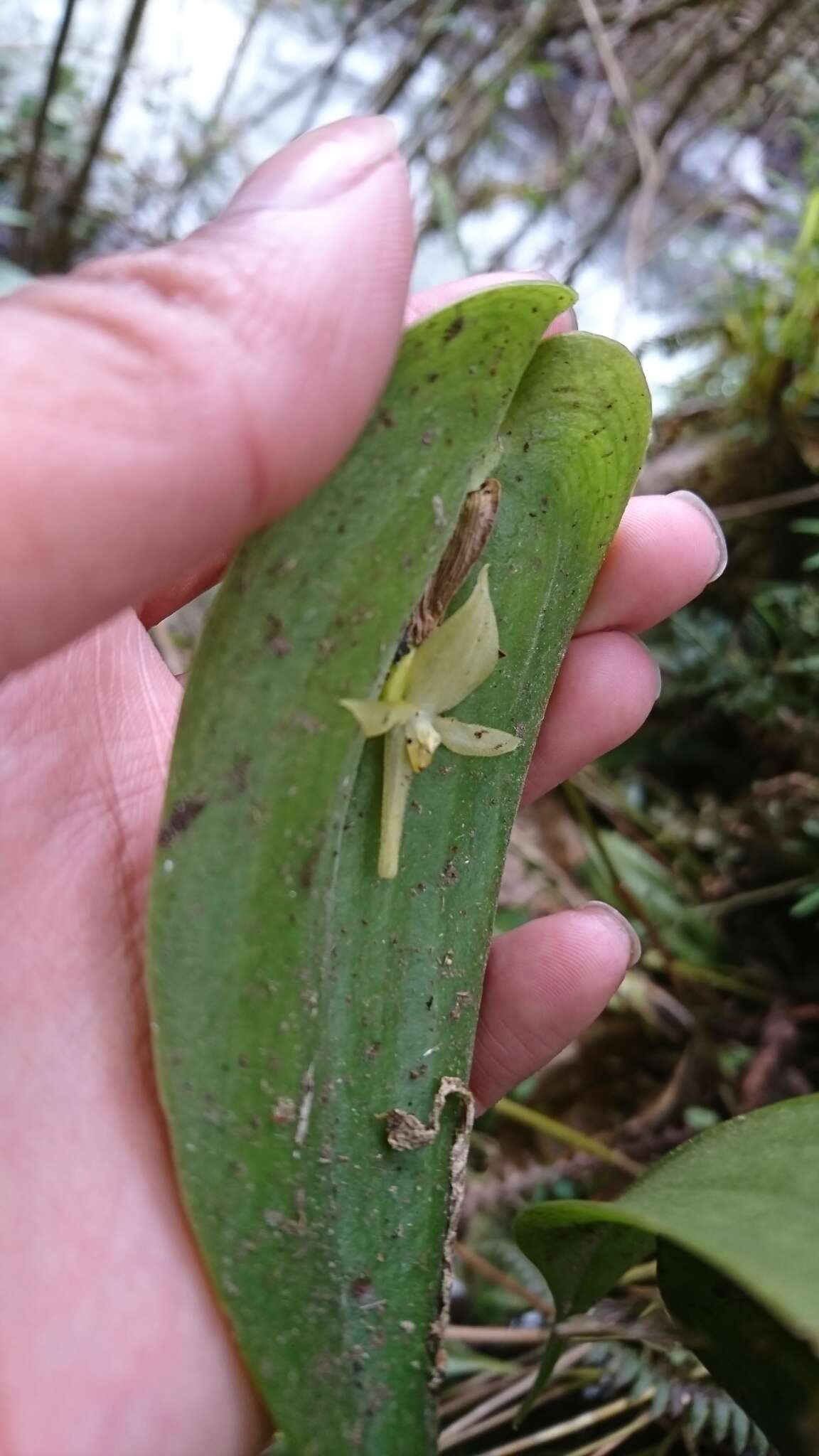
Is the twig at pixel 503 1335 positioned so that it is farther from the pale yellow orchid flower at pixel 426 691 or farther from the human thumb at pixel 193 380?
the human thumb at pixel 193 380

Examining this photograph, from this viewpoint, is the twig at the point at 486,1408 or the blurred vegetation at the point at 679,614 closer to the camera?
the twig at the point at 486,1408

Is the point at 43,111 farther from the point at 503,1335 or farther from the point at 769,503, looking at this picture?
the point at 503,1335

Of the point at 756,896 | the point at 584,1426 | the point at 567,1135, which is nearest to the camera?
the point at 584,1426

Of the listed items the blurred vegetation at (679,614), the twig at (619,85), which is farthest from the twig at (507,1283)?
the twig at (619,85)

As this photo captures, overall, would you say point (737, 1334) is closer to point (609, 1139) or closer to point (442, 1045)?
point (442, 1045)

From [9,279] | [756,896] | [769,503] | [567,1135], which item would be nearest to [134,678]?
[9,279]

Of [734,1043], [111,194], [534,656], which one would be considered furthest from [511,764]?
[111,194]
